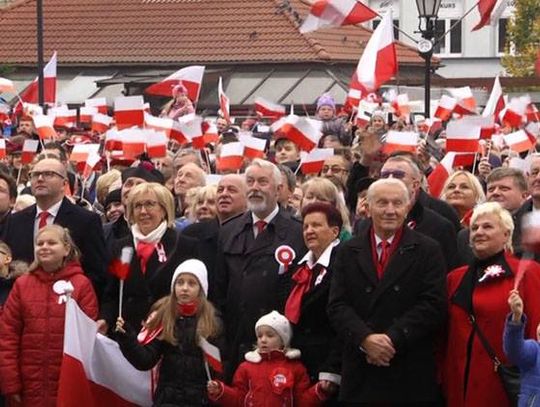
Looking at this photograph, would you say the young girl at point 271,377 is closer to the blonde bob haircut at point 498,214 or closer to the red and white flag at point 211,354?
the red and white flag at point 211,354

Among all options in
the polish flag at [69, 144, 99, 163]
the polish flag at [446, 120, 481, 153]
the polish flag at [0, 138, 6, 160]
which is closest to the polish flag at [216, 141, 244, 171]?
the polish flag at [69, 144, 99, 163]

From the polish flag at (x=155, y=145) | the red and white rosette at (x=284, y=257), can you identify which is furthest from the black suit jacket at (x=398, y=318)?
the polish flag at (x=155, y=145)

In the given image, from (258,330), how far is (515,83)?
2568 cm

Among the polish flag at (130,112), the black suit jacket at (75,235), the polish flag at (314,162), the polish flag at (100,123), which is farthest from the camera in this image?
the polish flag at (100,123)

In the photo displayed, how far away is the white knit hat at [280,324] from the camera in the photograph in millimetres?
9836

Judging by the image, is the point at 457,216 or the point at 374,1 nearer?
the point at 457,216

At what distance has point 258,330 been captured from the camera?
988 centimetres

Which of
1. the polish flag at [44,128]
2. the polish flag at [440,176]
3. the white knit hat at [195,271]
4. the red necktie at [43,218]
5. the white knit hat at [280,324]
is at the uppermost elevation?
the polish flag at [44,128]

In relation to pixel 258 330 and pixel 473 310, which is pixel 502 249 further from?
pixel 258 330

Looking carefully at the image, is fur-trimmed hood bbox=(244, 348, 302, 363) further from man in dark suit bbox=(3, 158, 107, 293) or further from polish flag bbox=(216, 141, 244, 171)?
polish flag bbox=(216, 141, 244, 171)

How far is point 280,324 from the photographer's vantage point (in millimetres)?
9852

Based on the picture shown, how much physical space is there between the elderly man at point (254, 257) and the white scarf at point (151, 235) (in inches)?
15.3

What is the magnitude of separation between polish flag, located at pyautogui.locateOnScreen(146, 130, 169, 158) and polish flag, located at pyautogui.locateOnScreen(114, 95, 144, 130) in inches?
40.1

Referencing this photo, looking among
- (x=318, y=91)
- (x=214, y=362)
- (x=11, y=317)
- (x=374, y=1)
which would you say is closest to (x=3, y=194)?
(x=11, y=317)
